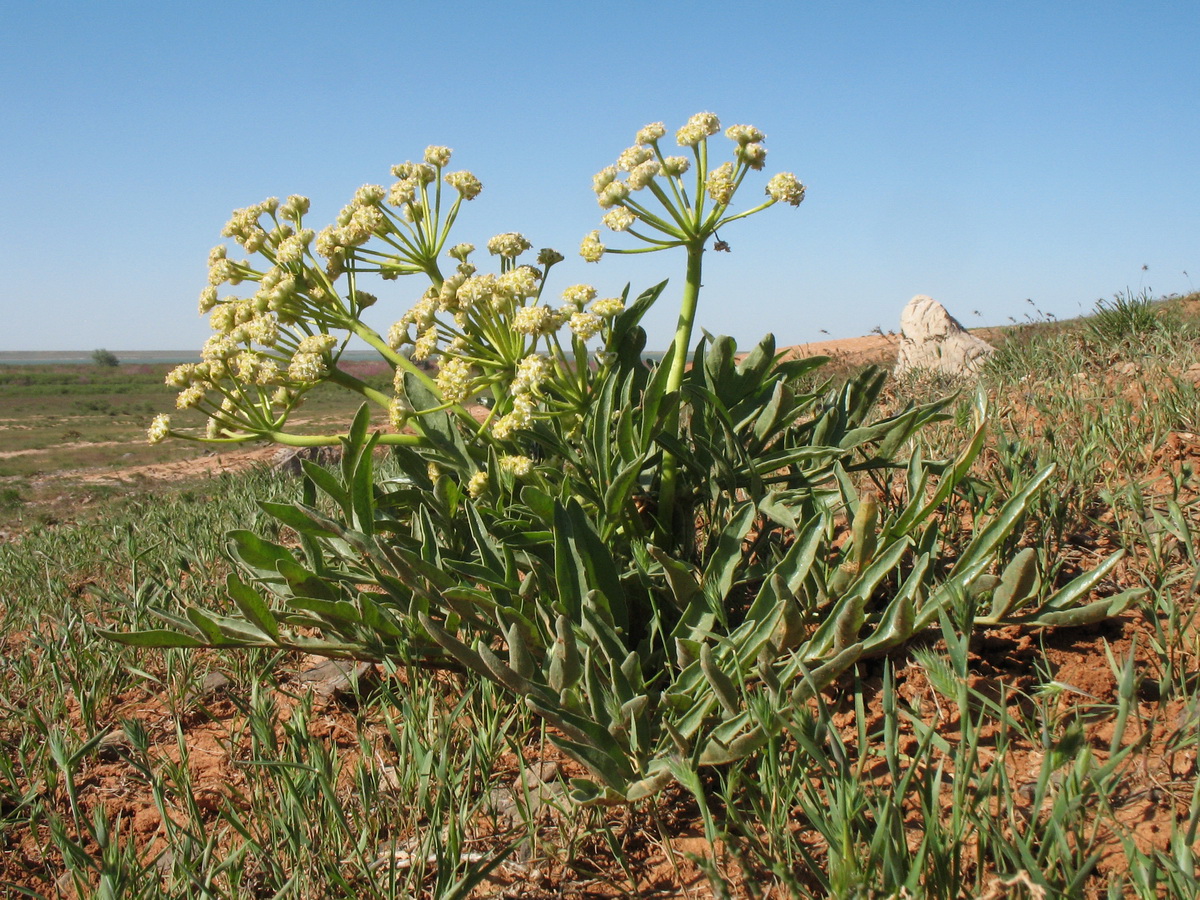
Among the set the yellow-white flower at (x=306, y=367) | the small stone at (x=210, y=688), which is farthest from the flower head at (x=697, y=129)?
the small stone at (x=210, y=688)

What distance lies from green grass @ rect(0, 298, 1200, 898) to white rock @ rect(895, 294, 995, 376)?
5370mm

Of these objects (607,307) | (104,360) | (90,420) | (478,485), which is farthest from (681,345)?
(104,360)

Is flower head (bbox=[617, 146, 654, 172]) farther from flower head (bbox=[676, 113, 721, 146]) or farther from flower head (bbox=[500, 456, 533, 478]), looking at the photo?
flower head (bbox=[500, 456, 533, 478])

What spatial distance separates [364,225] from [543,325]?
57 cm

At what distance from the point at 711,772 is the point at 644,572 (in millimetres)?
468

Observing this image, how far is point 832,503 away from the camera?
2223 millimetres

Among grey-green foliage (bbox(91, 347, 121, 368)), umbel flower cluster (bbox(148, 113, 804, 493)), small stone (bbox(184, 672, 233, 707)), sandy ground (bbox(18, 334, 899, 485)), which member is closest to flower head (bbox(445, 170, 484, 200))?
umbel flower cluster (bbox(148, 113, 804, 493))

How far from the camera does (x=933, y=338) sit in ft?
28.1

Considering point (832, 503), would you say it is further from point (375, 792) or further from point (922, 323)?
point (922, 323)

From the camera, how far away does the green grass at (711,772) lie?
138 centimetres

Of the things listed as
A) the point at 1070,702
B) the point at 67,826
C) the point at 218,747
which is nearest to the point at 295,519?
the point at 218,747

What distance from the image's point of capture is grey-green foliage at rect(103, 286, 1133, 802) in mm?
1695

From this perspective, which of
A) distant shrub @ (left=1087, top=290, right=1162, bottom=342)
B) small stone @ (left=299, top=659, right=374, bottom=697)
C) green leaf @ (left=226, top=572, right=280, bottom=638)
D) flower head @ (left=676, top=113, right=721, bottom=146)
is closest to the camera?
green leaf @ (left=226, top=572, right=280, bottom=638)

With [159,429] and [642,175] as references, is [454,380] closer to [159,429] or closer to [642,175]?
[642,175]
